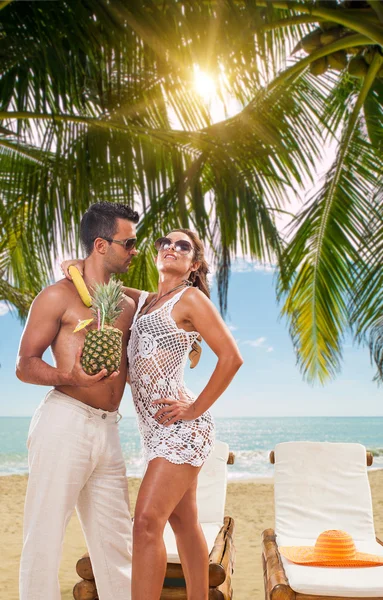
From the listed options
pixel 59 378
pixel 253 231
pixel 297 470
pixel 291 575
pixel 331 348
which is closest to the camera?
pixel 59 378

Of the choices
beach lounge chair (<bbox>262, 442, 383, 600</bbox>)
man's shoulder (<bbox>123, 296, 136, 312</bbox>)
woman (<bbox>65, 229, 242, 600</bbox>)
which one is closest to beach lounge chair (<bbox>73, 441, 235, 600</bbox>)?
beach lounge chair (<bbox>262, 442, 383, 600</bbox>)

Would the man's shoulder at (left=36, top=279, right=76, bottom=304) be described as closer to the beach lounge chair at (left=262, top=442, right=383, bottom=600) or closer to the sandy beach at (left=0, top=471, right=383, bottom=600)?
the beach lounge chair at (left=262, top=442, right=383, bottom=600)

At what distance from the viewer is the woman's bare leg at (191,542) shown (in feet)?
9.99

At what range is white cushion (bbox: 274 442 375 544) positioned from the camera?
538 cm

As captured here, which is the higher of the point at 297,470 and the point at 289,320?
the point at 289,320

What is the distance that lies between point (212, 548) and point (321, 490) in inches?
59.3

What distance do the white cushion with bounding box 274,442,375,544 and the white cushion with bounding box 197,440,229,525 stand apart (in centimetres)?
46

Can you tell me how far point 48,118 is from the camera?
172 inches

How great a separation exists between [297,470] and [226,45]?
3556mm

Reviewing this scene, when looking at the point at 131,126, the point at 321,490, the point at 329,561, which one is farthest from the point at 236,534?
the point at 131,126

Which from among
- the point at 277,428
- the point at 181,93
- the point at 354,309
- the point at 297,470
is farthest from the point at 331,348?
the point at 277,428

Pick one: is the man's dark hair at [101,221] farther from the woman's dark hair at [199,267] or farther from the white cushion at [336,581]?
the white cushion at [336,581]

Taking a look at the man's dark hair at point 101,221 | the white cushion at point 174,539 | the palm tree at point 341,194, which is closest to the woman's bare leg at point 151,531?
the man's dark hair at point 101,221

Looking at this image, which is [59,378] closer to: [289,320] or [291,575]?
[291,575]
